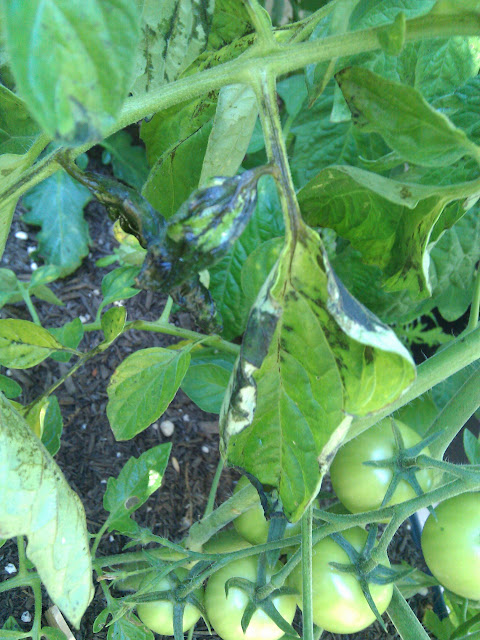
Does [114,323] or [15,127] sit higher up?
[15,127]

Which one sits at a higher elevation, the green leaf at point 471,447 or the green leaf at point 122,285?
the green leaf at point 122,285

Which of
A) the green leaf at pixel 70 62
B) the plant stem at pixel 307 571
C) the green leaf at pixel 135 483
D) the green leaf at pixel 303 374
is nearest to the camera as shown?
the green leaf at pixel 70 62

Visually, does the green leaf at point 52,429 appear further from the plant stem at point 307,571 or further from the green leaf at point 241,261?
the plant stem at point 307,571

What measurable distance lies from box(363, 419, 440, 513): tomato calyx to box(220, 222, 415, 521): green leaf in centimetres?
14

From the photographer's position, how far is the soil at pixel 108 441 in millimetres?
872

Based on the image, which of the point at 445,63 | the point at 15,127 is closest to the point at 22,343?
the point at 15,127

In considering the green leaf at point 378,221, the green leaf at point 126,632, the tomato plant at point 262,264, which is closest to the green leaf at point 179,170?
the tomato plant at point 262,264

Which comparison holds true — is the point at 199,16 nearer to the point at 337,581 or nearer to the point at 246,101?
the point at 246,101

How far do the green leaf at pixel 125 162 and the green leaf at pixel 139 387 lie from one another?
0.64 meters

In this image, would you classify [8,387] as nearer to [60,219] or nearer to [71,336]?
[71,336]

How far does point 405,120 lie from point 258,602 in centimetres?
45

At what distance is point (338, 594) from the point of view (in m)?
0.54

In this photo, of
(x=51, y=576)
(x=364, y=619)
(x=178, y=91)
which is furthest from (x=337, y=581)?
(x=178, y=91)

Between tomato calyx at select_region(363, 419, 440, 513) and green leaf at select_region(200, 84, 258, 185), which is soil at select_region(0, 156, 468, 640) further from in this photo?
green leaf at select_region(200, 84, 258, 185)
